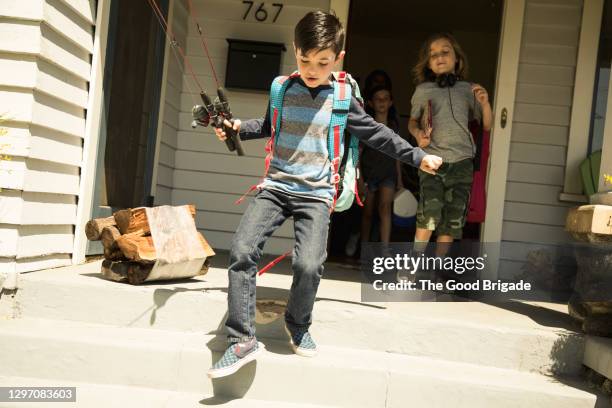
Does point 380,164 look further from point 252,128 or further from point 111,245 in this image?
point 111,245

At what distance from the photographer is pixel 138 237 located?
3.04 metres

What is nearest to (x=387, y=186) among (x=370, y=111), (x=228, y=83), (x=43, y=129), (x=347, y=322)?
(x=370, y=111)

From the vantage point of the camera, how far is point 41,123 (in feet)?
9.66

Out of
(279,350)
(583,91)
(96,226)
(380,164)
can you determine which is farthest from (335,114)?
(583,91)

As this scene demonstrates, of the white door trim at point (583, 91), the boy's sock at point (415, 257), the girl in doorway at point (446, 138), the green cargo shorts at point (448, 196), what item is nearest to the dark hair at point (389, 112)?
the white door trim at point (583, 91)

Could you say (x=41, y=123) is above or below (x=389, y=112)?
below

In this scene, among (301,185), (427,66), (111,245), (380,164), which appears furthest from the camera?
(380,164)

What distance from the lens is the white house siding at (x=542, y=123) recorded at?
14.8ft

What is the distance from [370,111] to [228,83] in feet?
3.93

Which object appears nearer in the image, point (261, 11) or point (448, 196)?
point (448, 196)

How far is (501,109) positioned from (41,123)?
319cm

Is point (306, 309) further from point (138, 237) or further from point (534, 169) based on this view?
point (534, 169)

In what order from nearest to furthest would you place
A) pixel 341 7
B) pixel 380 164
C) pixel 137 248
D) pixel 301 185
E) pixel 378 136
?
pixel 301 185 → pixel 378 136 → pixel 137 248 → pixel 341 7 → pixel 380 164

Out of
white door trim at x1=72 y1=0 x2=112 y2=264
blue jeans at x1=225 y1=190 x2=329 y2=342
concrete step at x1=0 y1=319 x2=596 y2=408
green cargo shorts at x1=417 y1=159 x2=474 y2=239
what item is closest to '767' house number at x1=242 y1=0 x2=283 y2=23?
white door trim at x1=72 y1=0 x2=112 y2=264
